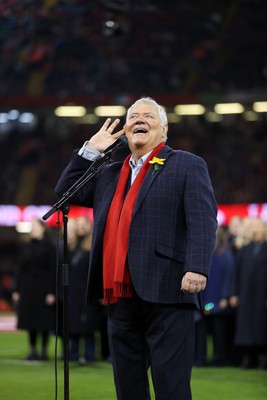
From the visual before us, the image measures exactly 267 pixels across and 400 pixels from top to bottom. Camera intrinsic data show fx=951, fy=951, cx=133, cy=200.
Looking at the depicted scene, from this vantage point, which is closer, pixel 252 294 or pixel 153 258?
pixel 153 258

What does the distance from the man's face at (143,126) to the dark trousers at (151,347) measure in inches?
33.7

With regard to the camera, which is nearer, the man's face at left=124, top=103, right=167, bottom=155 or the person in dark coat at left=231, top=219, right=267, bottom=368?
the man's face at left=124, top=103, right=167, bottom=155

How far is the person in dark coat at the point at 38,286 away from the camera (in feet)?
44.0

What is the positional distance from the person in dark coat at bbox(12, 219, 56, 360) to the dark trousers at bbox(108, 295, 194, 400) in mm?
8288

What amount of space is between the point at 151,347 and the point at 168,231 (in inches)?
24.5

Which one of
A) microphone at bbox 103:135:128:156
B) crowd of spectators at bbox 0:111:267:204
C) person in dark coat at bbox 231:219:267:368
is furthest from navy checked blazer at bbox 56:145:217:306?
crowd of spectators at bbox 0:111:267:204

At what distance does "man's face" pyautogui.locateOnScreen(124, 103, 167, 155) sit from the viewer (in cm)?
525

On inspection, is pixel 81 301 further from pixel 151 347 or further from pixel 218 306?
pixel 151 347

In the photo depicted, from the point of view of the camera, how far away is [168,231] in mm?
5102

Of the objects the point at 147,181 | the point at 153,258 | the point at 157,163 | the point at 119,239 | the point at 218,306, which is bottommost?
the point at 218,306

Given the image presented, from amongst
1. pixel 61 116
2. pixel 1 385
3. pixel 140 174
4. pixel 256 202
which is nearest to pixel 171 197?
pixel 140 174

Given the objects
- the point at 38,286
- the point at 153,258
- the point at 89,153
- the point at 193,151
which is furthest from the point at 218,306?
the point at 193,151

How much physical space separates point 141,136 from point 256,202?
30113mm

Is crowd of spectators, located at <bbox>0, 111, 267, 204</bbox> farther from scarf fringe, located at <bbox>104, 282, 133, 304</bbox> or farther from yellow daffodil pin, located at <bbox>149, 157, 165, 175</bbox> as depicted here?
scarf fringe, located at <bbox>104, 282, 133, 304</bbox>
